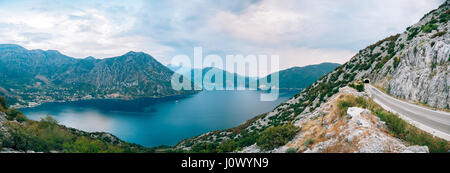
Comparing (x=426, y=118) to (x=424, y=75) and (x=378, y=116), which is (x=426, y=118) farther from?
(x=424, y=75)

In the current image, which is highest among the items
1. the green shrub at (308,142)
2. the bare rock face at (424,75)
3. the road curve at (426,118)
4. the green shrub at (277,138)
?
the bare rock face at (424,75)

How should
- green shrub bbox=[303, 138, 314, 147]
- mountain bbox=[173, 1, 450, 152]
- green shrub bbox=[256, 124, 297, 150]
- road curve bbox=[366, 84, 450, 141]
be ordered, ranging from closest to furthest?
1. mountain bbox=[173, 1, 450, 152]
2. green shrub bbox=[303, 138, 314, 147]
3. road curve bbox=[366, 84, 450, 141]
4. green shrub bbox=[256, 124, 297, 150]

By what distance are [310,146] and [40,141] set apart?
67.0ft

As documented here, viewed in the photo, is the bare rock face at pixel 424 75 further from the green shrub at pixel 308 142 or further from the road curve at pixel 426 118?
the green shrub at pixel 308 142

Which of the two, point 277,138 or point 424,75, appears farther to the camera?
point 424,75

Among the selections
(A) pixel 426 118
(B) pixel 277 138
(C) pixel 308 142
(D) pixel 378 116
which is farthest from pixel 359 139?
(A) pixel 426 118

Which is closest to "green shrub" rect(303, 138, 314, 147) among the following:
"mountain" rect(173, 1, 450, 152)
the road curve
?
"mountain" rect(173, 1, 450, 152)

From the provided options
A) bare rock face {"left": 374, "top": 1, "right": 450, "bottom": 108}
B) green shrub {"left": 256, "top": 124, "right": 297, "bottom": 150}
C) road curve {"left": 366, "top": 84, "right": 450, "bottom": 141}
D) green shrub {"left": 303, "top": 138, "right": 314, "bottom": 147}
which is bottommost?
green shrub {"left": 256, "top": 124, "right": 297, "bottom": 150}

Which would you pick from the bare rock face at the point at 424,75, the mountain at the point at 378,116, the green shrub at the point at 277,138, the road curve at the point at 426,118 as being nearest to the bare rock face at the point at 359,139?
the mountain at the point at 378,116

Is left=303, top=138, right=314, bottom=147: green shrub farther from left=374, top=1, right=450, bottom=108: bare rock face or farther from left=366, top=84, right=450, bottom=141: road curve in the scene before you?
left=374, top=1, right=450, bottom=108: bare rock face

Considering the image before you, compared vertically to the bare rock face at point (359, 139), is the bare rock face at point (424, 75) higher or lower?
higher

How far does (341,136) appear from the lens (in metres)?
10.9

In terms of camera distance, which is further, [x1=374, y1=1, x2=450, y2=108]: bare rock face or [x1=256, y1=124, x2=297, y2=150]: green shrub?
[x1=374, y1=1, x2=450, y2=108]: bare rock face
